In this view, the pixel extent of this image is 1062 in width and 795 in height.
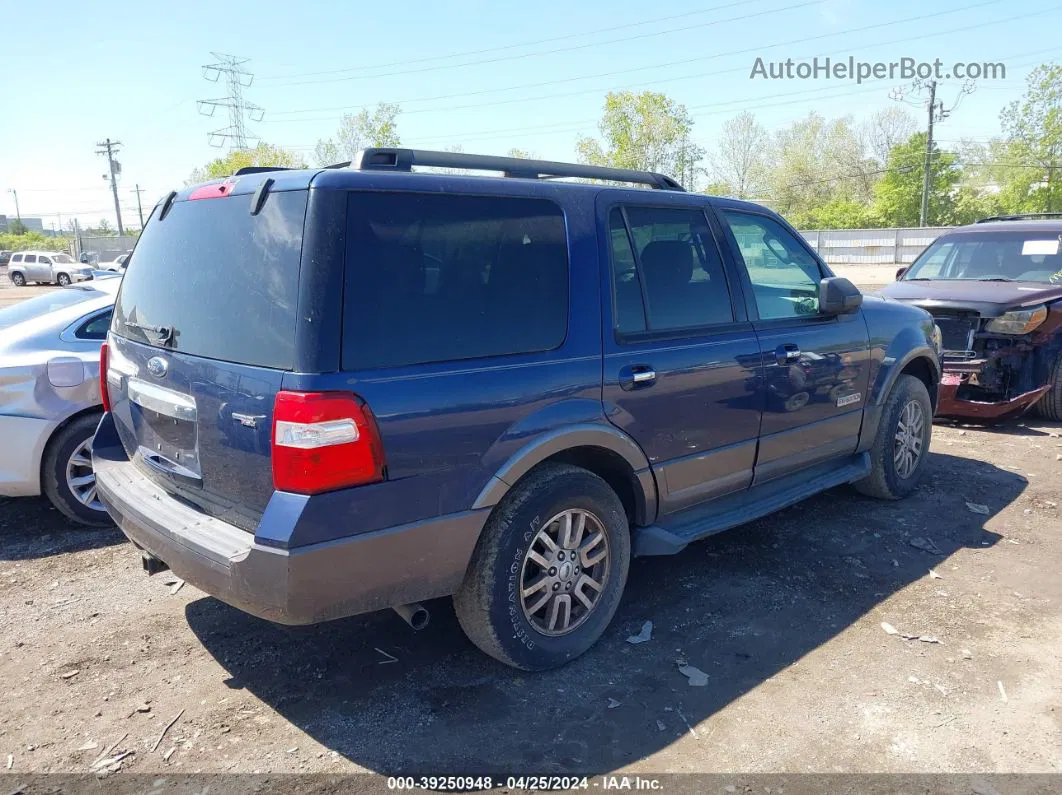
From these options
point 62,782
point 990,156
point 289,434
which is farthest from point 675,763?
point 990,156

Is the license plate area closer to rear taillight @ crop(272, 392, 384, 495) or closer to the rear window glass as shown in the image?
the rear window glass

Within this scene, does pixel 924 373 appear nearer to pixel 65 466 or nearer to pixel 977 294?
pixel 977 294

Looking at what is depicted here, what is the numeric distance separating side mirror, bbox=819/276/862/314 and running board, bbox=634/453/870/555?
99cm

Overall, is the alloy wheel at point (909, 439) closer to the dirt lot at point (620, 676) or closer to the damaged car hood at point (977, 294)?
the dirt lot at point (620, 676)

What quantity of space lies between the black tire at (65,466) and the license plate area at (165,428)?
174 cm

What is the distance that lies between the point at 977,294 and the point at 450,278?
6395mm

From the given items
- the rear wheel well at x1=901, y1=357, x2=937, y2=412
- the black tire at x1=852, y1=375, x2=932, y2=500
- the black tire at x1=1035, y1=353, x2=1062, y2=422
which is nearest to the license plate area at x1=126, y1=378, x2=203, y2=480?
the black tire at x1=852, y1=375, x2=932, y2=500

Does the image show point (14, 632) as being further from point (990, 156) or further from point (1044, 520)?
point (990, 156)

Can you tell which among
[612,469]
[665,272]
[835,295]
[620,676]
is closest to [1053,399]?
[835,295]

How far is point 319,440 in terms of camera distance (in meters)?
2.51

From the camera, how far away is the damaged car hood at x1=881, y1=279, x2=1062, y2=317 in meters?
7.03

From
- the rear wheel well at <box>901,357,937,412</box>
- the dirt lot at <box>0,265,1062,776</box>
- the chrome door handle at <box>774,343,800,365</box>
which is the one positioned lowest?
the dirt lot at <box>0,265,1062,776</box>

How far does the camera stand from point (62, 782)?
266 cm

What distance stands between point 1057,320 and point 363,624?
693 cm
